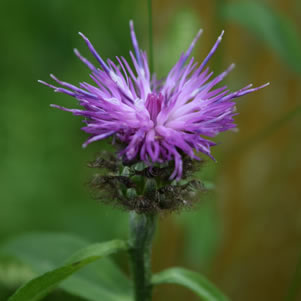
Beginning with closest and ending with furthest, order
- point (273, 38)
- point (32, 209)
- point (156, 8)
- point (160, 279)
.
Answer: point (160, 279)
point (273, 38)
point (32, 209)
point (156, 8)

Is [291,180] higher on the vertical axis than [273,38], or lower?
lower

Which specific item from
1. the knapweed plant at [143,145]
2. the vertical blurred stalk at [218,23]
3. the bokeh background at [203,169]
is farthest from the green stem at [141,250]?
the vertical blurred stalk at [218,23]

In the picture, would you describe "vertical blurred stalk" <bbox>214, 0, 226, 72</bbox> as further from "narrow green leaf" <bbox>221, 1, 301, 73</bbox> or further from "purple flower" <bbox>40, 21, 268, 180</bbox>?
"purple flower" <bbox>40, 21, 268, 180</bbox>

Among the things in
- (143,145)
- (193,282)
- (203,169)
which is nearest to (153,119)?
(143,145)

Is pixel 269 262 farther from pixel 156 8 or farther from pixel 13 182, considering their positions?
pixel 156 8

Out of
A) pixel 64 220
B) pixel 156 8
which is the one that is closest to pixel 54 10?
pixel 156 8

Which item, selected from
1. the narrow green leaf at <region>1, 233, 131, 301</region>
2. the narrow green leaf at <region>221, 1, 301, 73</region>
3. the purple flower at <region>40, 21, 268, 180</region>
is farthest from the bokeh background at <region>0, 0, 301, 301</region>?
the purple flower at <region>40, 21, 268, 180</region>

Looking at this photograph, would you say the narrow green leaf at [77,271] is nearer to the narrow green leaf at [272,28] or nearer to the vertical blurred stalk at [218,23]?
the vertical blurred stalk at [218,23]

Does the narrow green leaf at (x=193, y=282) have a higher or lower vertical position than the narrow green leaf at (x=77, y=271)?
higher
